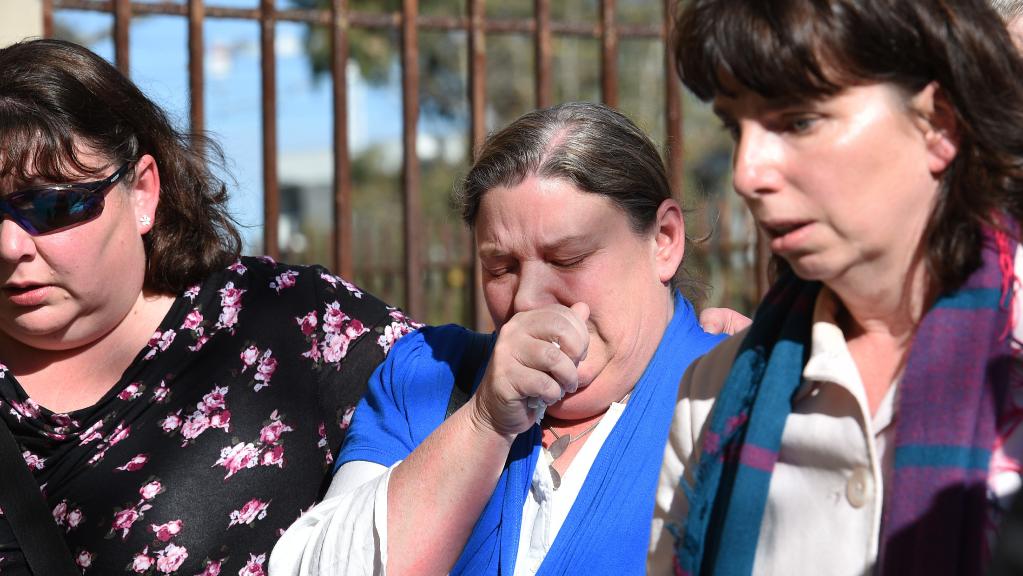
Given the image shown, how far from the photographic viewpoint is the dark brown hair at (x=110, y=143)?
2.40 meters

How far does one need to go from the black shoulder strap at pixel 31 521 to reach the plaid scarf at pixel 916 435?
1360 millimetres

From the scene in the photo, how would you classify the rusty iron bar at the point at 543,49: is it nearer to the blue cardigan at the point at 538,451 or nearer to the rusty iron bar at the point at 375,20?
the rusty iron bar at the point at 375,20

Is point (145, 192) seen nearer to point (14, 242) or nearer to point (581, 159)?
point (14, 242)

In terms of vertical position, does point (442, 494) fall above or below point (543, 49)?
below

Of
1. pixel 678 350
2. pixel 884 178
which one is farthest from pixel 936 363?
pixel 678 350

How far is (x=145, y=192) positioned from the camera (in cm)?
266

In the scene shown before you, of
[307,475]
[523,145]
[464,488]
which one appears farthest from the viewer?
[307,475]

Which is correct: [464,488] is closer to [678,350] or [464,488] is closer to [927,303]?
[678,350]

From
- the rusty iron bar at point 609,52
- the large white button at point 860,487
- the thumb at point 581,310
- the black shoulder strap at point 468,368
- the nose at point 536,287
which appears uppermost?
the rusty iron bar at point 609,52

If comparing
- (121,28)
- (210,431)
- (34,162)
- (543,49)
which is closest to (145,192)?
(34,162)

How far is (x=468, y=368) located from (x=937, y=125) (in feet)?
4.17

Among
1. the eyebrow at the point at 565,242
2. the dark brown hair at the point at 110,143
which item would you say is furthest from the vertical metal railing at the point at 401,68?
the eyebrow at the point at 565,242

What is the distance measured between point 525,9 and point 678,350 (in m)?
22.8

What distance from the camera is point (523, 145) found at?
2240mm
